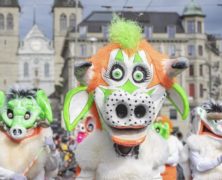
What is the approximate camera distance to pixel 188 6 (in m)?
70.2

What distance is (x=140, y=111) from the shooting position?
5867 millimetres

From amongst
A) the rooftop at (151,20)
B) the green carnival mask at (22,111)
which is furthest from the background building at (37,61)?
the green carnival mask at (22,111)

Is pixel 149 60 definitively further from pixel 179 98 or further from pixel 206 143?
pixel 206 143

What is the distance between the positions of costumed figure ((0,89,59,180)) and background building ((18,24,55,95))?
9228 centimetres

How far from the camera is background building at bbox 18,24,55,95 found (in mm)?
100125

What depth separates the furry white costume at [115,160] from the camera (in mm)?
6082

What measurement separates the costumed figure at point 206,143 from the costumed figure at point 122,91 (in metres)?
1.43

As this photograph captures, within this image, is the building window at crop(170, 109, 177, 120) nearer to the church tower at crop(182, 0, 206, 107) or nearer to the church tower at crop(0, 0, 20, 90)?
the church tower at crop(182, 0, 206, 107)

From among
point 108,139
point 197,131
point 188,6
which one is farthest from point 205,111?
point 188,6

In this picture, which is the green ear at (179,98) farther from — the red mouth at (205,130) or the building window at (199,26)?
the building window at (199,26)

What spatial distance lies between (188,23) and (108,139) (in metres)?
63.9

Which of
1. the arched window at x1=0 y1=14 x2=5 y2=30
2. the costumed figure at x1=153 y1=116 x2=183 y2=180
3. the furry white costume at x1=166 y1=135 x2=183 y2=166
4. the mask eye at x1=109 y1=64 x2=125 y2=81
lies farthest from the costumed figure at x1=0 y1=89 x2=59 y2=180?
the arched window at x1=0 y1=14 x2=5 y2=30

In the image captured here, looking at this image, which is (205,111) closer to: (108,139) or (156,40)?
(108,139)

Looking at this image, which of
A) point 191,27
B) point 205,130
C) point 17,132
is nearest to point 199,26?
point 191,27
